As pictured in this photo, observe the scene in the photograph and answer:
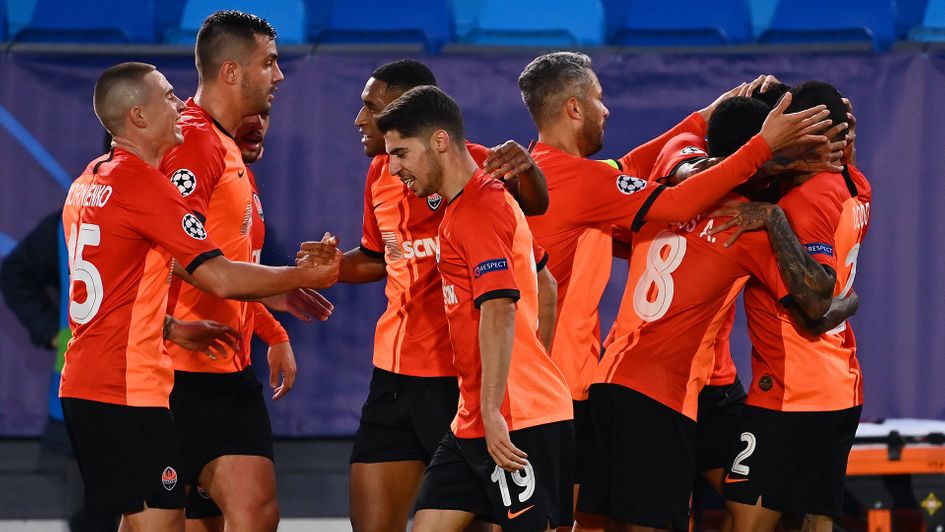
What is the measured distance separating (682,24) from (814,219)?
3.50 metres

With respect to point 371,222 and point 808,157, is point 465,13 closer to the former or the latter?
point 371,222

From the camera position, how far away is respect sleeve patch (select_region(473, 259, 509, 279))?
353 centimetres

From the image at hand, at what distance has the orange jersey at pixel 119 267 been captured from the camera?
150 inches

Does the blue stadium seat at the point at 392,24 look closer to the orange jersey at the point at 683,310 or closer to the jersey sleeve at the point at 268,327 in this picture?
the jersey sleeve at the point at 268,327

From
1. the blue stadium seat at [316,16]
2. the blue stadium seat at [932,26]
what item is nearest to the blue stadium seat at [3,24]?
the blue stadium seat at [316,16]

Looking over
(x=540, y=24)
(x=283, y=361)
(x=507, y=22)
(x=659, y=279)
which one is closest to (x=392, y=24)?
(x=507, y=22)

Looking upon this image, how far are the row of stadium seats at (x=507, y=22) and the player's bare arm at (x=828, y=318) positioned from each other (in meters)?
3.22

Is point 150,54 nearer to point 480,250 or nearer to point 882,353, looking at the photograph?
point 480,250

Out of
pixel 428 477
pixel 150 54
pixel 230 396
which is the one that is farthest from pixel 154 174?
pixel 150 54

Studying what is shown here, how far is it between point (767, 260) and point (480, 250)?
4.30ft

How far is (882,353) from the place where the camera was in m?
6.57

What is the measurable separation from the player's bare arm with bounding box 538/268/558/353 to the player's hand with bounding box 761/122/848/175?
3.06ft

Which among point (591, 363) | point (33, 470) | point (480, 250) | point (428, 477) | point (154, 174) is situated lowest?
point (33, 470)

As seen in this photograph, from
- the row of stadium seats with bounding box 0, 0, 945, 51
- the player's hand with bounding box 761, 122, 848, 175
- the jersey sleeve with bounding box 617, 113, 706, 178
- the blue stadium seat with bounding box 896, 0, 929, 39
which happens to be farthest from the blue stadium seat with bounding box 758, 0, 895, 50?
the player's hand with bounding box 761, 122, 848, 175
